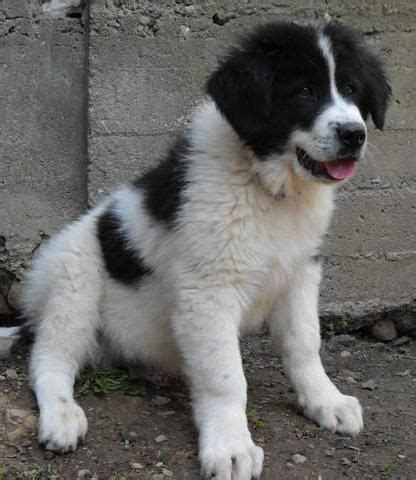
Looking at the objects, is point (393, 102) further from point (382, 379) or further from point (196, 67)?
point (382, 379)

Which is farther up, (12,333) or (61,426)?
(61,426)

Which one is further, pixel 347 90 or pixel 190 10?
pixel 190 10

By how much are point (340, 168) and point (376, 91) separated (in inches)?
17.2

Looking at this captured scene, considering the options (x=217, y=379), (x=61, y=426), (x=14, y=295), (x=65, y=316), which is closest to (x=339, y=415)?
(x=217, y=379)

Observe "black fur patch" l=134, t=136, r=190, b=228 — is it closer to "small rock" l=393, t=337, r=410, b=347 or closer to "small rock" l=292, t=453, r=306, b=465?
"small rock" l=292, t=453, r=306, b=465

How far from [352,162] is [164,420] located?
1.35 meters

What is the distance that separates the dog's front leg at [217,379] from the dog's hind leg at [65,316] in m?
0.58

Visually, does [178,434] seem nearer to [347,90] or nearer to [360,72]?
[347,90]

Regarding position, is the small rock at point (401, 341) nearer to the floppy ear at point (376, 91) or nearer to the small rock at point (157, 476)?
the floppy ear at point (376, 91)

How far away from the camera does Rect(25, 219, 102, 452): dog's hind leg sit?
3.30 metres

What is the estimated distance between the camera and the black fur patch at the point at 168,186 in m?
3.14

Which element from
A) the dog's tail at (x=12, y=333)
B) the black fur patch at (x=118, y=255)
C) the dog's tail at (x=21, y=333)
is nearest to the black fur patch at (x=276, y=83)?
the black fur patch at (x=118, y=255)

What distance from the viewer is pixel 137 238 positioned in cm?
335

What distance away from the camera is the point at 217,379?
115 inches
